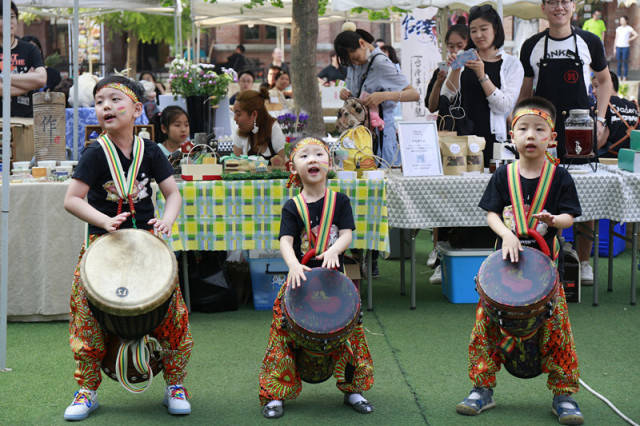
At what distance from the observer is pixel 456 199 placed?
231 inches

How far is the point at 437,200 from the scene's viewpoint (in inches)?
230

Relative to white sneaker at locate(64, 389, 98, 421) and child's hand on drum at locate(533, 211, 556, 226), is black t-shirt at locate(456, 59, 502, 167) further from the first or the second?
white sneaker at locate(64, 389, 98, 421)

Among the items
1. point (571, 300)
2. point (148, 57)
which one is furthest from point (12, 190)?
point (148, 57)

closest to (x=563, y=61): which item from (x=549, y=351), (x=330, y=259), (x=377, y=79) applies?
(x=377, y=79)

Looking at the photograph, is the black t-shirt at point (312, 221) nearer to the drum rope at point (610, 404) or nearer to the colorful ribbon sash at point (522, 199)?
the colorful ribbon sash at point (522, 199)

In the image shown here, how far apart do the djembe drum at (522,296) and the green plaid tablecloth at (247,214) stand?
202 centimetres

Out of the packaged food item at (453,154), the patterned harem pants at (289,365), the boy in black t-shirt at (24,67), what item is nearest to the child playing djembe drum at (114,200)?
the patterned harem pants at (289,365)

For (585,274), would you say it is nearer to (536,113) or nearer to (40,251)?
(536,113)

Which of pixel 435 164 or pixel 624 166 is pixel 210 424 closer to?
pixel 435 164

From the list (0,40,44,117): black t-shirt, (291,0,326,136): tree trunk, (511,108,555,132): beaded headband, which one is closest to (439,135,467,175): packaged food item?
(511,108,555,132): beaded headband

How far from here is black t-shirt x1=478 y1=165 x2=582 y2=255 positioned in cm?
381

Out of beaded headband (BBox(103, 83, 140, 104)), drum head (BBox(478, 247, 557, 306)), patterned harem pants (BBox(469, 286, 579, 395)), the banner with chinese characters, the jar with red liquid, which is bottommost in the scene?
patterned harem pants (BBox(469, 286, 579, 395))

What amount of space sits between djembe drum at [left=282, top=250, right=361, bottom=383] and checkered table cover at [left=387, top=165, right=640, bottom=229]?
216 cm

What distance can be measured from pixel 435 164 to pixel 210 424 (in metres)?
2.78
